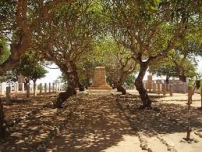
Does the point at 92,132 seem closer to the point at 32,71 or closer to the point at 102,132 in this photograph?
the point at 102,132

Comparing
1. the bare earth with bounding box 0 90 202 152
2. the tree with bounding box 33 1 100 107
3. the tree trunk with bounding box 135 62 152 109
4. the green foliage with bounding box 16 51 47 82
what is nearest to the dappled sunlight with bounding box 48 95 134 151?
the bare earth with bounding box 0 90 202 152

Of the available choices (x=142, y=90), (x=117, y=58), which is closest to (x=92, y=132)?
(x=142, y=90)

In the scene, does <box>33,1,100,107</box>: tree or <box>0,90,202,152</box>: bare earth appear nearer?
<box>0,90,202,152</box>: bare earth

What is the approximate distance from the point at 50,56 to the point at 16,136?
42.2ft

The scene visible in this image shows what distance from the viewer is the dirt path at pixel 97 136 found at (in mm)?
10815

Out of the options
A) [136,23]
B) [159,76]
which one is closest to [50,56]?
[136,23]

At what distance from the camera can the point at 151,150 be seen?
1041 cm

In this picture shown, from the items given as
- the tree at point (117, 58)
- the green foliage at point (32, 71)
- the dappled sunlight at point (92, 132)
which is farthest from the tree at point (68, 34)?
the green foliage at point (32, 71)

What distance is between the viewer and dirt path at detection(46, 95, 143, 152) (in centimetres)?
1081

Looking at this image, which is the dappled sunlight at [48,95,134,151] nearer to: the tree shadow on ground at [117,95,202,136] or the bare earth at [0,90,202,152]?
the bare earth at [0,90,202,152]

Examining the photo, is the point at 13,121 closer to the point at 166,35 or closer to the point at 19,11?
the point at 19,11

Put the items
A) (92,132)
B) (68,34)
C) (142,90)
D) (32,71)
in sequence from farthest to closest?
(32,71) < (68,34) < (142,90) < (92,132)

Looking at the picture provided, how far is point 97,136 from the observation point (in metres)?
12.6

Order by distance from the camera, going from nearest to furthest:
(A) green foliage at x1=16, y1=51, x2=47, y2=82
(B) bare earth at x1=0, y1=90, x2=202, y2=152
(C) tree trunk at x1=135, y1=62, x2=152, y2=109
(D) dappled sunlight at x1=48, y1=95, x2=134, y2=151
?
(B) bare earth at x1=0, y1=90, x2=202, y2=152 < (D) dappled sunlight at x1=48, y1=95, x2=134, y2=151 < (C) tree trunk at x1=135, y1=62, x2=152, y2=109 < (A) green foliage at x1=16, y1=51, x2=47, y2=82
